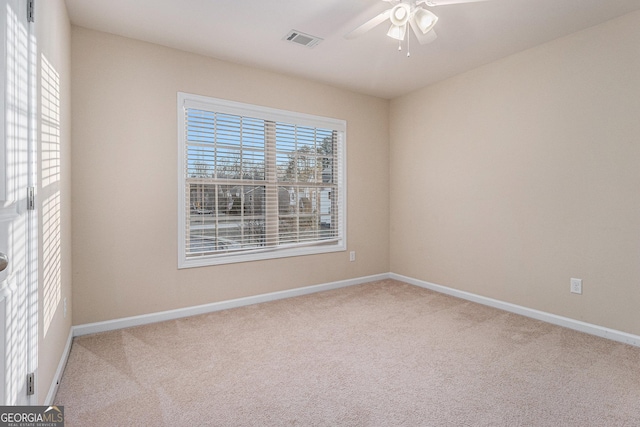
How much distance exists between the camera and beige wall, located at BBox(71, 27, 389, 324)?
2.79 m

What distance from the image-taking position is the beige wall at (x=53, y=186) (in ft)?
5.45

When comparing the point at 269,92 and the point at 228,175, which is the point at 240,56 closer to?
the point at 269,92

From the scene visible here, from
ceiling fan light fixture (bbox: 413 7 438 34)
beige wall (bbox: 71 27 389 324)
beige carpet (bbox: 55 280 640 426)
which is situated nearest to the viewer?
beige carpet (bbox: 55 280 640 426)

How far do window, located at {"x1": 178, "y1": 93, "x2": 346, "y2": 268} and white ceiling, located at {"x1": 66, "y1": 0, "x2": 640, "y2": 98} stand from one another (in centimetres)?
56

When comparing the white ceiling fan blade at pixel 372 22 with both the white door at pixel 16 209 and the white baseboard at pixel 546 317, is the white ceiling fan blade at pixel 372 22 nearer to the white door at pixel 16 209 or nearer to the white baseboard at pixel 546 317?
the white door at pixel 16 209

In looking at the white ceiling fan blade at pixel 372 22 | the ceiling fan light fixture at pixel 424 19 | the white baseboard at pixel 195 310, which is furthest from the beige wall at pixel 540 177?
the white ceiling fan blade at pixel 372 22

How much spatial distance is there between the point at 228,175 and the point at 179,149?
0.54 metres

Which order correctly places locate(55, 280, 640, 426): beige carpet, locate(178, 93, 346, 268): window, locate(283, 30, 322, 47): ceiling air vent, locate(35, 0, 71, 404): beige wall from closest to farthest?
locate(35, 0, 71, 404): beige wall → locate(55, 280, 640, 426): beige carpet → locate(283, 30, 322, 47): ceiling air vent → locate(178, 93, 346, 268): window

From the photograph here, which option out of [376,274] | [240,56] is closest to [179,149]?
[240,56]

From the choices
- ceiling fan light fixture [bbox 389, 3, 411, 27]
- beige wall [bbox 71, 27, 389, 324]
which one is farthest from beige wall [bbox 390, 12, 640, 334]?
beige wall [bbox 71, 27, 389, 324]

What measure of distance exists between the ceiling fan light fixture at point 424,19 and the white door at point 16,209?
2.09 meters

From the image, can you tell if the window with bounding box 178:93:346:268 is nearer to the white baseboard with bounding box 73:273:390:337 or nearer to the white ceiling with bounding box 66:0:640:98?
the white baseboard with bounding box 73:273:390:337

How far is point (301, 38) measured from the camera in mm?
2959

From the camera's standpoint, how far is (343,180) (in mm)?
4367
